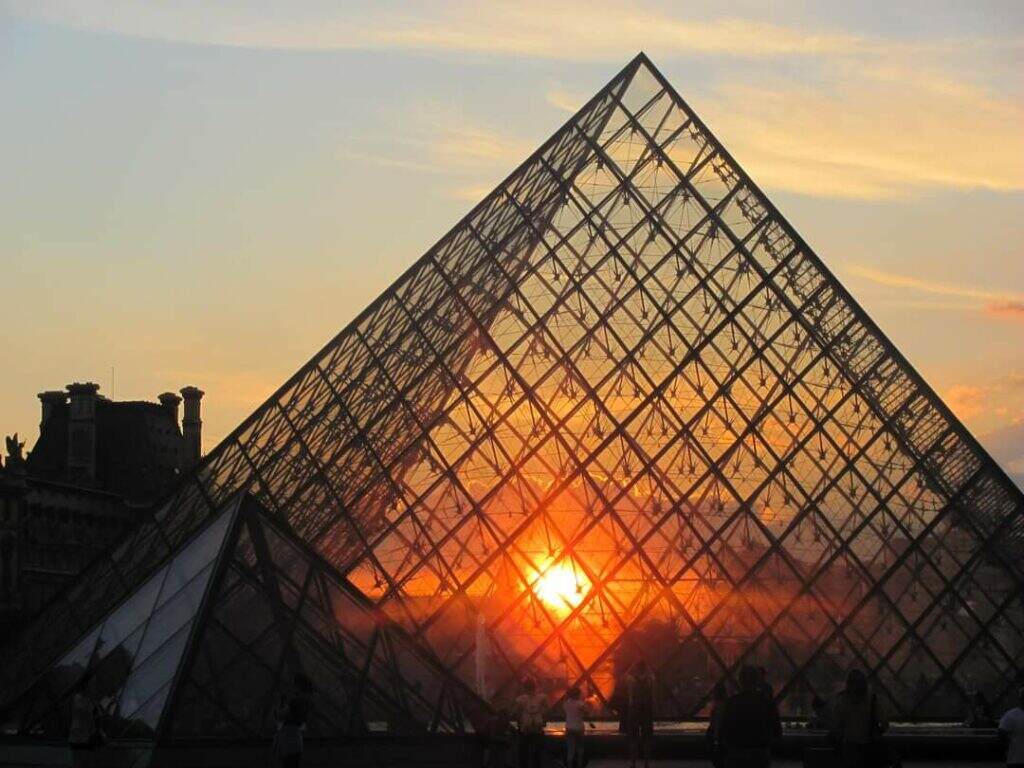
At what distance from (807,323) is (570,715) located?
563 inches

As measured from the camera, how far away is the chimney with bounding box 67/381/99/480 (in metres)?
78.6

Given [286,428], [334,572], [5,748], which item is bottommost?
[5,748]

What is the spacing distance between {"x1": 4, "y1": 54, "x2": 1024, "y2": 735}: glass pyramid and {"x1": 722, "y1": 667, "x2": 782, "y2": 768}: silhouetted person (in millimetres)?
16141

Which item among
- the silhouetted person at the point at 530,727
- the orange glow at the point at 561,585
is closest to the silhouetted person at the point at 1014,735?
the silhouetted person at the point at 530,727

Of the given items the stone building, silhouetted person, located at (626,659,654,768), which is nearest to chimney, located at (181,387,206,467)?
the stone building

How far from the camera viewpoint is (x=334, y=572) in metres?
26.2

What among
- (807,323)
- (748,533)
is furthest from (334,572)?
(807,323)

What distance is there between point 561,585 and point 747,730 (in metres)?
17.6

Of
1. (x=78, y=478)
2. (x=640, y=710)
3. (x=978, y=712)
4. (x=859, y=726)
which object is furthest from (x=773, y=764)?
(x=78, y=478)

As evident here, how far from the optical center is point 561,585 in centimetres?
3541

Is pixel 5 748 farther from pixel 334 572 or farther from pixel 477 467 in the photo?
pixel 477 467

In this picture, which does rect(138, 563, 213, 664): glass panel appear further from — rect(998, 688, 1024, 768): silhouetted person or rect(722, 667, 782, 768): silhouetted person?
rect(998, 688, 1024, 768): silhouetted person

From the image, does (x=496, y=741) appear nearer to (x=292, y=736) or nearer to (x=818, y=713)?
(x=292, y=736)

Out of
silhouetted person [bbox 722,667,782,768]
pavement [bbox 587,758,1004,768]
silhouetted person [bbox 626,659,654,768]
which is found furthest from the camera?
pavement [bbox 587,758,1004,768]
